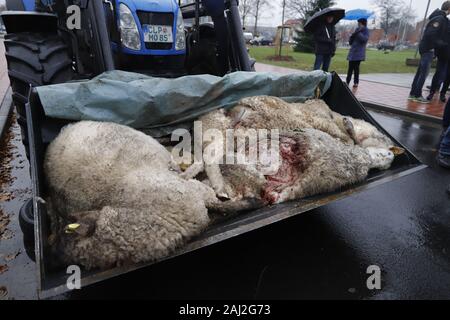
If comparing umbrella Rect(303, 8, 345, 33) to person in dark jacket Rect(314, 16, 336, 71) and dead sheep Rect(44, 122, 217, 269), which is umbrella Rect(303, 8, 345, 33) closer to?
person in dark jacket Rect(314, 16, 336, 71)

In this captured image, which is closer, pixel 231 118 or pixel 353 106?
pixel 231 118

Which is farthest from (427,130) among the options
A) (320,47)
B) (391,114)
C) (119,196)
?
(119,196)

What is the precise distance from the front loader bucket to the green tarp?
0.55 ft

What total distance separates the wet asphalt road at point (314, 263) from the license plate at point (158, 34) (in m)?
2.54

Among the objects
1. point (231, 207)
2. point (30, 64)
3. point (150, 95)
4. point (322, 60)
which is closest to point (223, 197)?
point (231, 207)

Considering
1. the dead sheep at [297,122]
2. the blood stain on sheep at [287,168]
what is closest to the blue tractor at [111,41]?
the dead sheep at [297,122]

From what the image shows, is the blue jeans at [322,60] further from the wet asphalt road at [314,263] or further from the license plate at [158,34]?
the wet asphalt road at [314,263]

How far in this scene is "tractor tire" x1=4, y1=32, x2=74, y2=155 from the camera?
3549 mm

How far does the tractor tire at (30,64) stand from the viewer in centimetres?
355

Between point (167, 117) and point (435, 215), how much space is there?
10.9 ft

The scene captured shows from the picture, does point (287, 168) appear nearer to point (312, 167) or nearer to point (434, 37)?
point (312, 167)

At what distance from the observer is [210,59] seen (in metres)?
5.20

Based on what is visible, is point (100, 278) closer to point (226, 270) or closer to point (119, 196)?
point (119, 196)

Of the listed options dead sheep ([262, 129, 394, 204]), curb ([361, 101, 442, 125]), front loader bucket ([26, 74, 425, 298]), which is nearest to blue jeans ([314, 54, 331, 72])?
curb ([361, 101, 442, 125])
